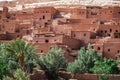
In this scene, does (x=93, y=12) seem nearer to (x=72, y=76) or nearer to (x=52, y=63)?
(x=52, y=63)

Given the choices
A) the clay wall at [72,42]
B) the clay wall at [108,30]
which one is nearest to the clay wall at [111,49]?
the clay wall at [72,42]

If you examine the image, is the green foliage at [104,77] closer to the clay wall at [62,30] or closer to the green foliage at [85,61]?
the green foliage at [85,61]

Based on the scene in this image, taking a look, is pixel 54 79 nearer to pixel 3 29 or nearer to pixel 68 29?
pixel 68 29

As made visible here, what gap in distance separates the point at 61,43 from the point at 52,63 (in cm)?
708

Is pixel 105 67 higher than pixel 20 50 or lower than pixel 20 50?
lower

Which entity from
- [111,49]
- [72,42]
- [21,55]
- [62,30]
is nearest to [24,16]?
[62,30]

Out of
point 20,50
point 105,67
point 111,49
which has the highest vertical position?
point 20,50

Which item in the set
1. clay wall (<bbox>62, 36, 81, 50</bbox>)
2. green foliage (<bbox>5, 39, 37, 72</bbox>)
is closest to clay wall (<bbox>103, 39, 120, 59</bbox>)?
clay wall (<bbox>62, 36, 81, 50</bbox>)

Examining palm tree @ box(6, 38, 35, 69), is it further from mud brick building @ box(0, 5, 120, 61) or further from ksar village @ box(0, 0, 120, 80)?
mud brick building @ box(0, 5, 120, 61)

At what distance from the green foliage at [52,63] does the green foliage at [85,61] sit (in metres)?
0.99

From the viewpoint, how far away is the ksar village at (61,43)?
31.8 meters

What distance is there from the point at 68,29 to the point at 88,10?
5.64 m

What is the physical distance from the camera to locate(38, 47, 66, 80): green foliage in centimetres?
3306

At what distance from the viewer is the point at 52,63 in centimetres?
3325
